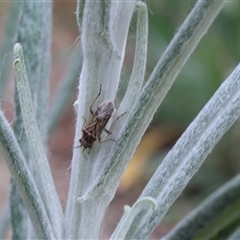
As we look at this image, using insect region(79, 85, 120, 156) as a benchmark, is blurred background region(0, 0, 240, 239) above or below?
above

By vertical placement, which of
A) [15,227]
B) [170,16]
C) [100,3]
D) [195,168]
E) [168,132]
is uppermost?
[170,16]

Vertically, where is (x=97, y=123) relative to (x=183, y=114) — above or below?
below

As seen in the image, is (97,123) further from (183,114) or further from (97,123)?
(183,114)

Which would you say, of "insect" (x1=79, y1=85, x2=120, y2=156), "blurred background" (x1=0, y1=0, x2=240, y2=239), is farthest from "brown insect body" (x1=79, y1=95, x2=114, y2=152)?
"blurred background" (x1=0, y1=0, x2=240, y2=239)

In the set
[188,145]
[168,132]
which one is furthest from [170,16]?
[188,145]

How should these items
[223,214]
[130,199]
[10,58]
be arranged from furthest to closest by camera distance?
[130,199] < [10,58] < [223,214]

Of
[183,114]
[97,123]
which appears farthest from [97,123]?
[183,114]

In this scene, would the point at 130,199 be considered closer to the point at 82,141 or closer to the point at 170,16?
the point at 170,16

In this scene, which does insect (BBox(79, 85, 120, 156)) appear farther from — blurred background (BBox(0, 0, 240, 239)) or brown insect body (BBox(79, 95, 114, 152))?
blurred background (BBox(0, 0, 240, 239))

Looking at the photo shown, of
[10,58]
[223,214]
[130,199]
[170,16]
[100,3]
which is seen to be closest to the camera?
[100,3]
